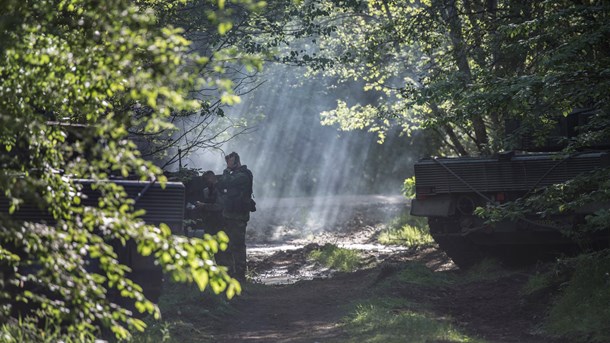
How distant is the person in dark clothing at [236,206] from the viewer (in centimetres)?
1386

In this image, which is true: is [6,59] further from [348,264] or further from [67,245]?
[348,264]

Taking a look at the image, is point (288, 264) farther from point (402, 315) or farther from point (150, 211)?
point (150, 211)

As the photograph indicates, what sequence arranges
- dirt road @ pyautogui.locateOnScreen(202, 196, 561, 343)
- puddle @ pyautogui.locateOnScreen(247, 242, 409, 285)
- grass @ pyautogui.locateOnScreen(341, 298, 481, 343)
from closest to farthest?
grass @ pyautogui.locateOnScreen(341, 298, 481, 343), dirt road @ pyautogui.locateOnScreen(202, 196, 561, 343), puddle @ pyautogui.locateOnScreen(247, 242, 409, 285)

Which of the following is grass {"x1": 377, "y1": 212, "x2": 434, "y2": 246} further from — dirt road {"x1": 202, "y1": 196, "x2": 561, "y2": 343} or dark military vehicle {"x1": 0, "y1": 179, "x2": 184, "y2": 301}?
dark military vehicle {"x1": 0, "y1": 179, "x2": 184, "y2": 301}

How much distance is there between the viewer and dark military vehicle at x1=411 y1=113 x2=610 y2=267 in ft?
41.4

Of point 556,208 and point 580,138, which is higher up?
point 580,138

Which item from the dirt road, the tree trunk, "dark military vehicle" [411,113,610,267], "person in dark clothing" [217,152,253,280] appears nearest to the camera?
the dirt road

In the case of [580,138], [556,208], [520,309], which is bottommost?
[520,309]

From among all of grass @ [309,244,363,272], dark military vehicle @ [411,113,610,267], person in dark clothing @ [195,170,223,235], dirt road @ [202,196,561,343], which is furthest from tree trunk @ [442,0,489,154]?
person in dark clothing @ [195,170,223,235]

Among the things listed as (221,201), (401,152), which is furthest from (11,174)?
(401,152)

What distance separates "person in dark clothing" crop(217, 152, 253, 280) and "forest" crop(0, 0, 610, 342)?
1.91ft

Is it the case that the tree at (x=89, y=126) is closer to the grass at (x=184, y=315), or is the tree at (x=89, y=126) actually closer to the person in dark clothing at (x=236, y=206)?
the grass at (x=184, y=315)

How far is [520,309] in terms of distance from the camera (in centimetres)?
1048

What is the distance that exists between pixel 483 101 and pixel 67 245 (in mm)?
5668
